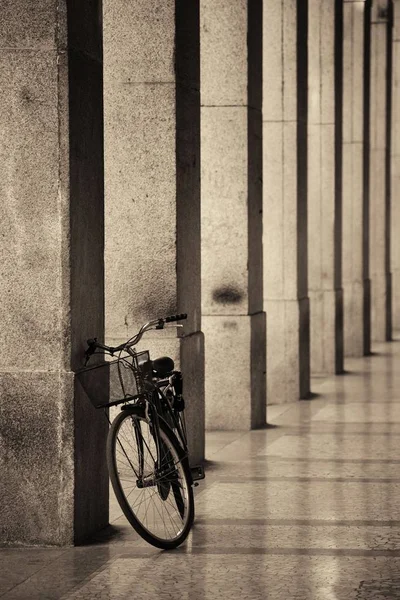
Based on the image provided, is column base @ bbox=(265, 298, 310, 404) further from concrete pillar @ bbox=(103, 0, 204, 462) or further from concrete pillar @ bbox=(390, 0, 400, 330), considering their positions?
concrete pillar @ bbox=(390, 0, 400, 330)

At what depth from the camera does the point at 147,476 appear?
23.9 ft

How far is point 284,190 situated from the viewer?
14359 millimetres

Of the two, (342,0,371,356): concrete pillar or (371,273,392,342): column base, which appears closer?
(342,0,371,356): concrete pillar

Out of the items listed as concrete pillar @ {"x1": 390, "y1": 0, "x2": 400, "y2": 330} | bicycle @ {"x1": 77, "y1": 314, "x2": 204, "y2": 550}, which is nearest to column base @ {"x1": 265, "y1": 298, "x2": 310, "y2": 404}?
bicycle @ {"x1": 77, "y1": 314, "x2": 204, "y2": 550}

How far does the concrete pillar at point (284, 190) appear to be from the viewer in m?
14.3

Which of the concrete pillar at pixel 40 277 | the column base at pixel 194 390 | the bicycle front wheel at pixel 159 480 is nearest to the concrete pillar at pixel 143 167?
the column base at pixel 194 390

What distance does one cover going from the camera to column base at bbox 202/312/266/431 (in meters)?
12.1

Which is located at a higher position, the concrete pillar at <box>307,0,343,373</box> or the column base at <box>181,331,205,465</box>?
the concrete pillar at <box>307,0,343,373</box>

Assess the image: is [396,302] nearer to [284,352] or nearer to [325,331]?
[325,331]

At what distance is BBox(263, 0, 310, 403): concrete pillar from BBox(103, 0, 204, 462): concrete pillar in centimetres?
464

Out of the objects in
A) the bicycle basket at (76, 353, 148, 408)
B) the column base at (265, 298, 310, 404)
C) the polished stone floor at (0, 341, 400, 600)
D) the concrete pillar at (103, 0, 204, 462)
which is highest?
the concrete pillar at (103, 0, 204, 462)

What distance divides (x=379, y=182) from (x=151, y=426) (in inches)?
624

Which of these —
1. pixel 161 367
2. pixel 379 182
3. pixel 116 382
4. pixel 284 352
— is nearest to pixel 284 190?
pixel 284 352

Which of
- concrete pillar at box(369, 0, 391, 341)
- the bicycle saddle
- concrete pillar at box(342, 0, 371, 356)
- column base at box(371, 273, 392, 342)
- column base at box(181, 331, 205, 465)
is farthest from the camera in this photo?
column base at box(371, 273, 392, 342)
